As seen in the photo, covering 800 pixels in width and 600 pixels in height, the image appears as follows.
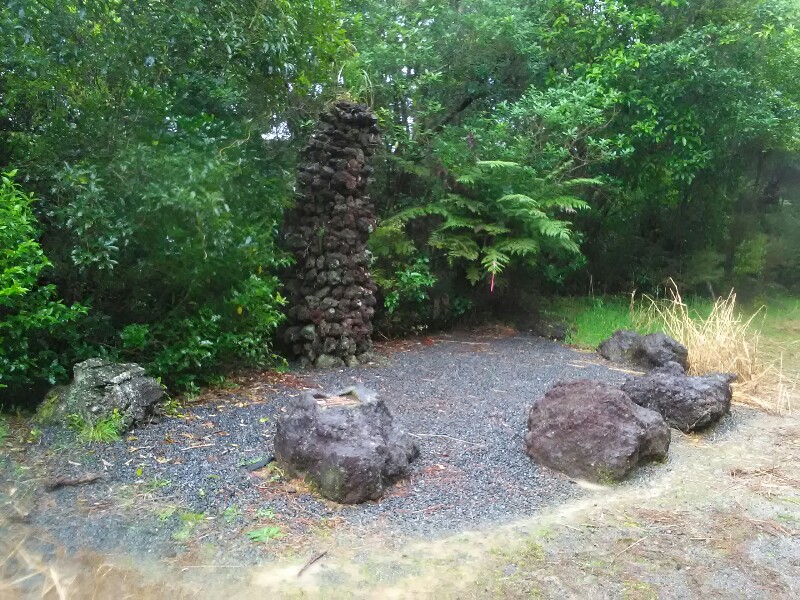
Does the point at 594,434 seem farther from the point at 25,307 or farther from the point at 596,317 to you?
the point at 596,317

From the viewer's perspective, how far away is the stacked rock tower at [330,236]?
646 cm

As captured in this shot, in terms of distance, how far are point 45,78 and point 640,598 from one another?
4527 mm

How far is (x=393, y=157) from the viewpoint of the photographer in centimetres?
848

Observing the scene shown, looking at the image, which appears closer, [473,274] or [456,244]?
[456,244]

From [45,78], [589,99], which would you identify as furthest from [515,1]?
[45,78]

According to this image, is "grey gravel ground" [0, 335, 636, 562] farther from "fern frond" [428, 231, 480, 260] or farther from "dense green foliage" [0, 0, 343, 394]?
"fern frond" [428, 231, 480, 260]

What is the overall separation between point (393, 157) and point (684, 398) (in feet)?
15.7

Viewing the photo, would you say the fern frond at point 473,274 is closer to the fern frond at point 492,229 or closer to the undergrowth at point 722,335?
the fern frond at point 492,229

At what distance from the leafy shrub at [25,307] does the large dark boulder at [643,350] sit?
5247 millimetres

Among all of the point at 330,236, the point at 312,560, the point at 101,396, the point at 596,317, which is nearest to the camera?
the point at 312,560

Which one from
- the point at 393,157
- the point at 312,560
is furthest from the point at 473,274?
the point at 312,560

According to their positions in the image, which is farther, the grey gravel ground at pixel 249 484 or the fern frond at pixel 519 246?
the fern frond at pixel 519 246

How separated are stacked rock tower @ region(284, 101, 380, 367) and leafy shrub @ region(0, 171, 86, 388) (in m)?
2.39

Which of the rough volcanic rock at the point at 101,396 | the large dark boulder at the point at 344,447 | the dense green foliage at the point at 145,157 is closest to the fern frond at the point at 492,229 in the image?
the dense green foliage at the point at 145,157
